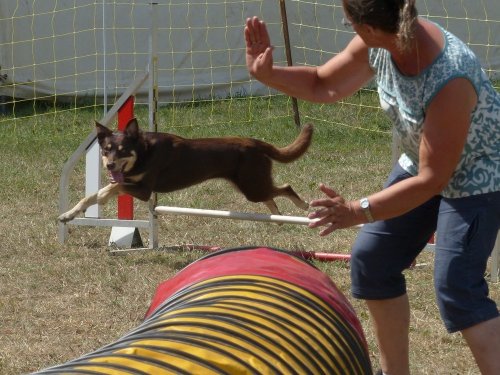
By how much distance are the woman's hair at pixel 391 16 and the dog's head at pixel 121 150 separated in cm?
344

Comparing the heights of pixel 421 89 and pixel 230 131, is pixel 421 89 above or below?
above

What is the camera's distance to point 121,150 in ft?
20.6

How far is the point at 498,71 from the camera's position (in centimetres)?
1159

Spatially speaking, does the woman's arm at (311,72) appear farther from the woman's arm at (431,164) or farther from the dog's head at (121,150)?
the dog's head at (121,150)

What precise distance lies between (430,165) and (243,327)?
832 millimetres

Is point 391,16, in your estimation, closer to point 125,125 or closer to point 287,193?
point 125,125

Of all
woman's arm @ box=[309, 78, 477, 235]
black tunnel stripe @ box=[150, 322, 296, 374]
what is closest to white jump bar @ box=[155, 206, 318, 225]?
woman's arm @ box=[309, 78, 477, 235]

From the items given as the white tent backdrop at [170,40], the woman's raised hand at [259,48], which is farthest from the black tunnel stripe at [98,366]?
the white tent backdrop at [170,40]

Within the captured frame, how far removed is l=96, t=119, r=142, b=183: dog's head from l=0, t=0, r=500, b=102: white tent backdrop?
585 cm

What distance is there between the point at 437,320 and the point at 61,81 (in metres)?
8.25

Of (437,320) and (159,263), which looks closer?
(437,320)

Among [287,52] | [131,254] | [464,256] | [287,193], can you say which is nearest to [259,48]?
[464,256]

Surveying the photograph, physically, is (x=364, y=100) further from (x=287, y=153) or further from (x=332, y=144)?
(x=287, y=153)

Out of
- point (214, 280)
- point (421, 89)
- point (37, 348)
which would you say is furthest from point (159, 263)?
point (421, 89)
